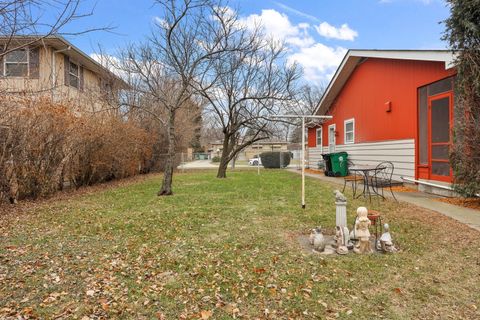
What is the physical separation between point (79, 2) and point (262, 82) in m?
11.5

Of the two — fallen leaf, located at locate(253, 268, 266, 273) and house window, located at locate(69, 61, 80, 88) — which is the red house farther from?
house window, located at locate(69, 61, 80, 88)

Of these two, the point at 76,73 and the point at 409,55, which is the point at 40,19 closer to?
the point at 409,55

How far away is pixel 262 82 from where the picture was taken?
14172mm

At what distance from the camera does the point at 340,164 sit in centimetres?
1377

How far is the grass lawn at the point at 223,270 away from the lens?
2.62 metres

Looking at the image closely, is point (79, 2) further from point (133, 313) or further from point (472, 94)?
point (472, 94)

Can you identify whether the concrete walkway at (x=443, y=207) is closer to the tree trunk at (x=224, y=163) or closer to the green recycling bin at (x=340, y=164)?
the green recycling bin at (x=340, y=164)

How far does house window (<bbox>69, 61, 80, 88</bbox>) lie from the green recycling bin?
12.9 meters

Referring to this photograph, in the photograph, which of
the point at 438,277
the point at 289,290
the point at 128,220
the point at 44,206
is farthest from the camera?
the point at 44,206

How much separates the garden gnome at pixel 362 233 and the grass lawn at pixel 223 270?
19 cm

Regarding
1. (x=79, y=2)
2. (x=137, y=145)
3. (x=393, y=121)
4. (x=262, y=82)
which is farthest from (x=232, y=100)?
(x=79, y=2)

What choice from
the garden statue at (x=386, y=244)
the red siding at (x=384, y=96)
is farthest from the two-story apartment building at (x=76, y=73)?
the garden statue at (x=386, y=244)

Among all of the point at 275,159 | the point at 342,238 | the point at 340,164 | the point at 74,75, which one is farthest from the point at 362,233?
the point at 275,159

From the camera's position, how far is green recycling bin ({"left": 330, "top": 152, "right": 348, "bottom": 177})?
13648mm
